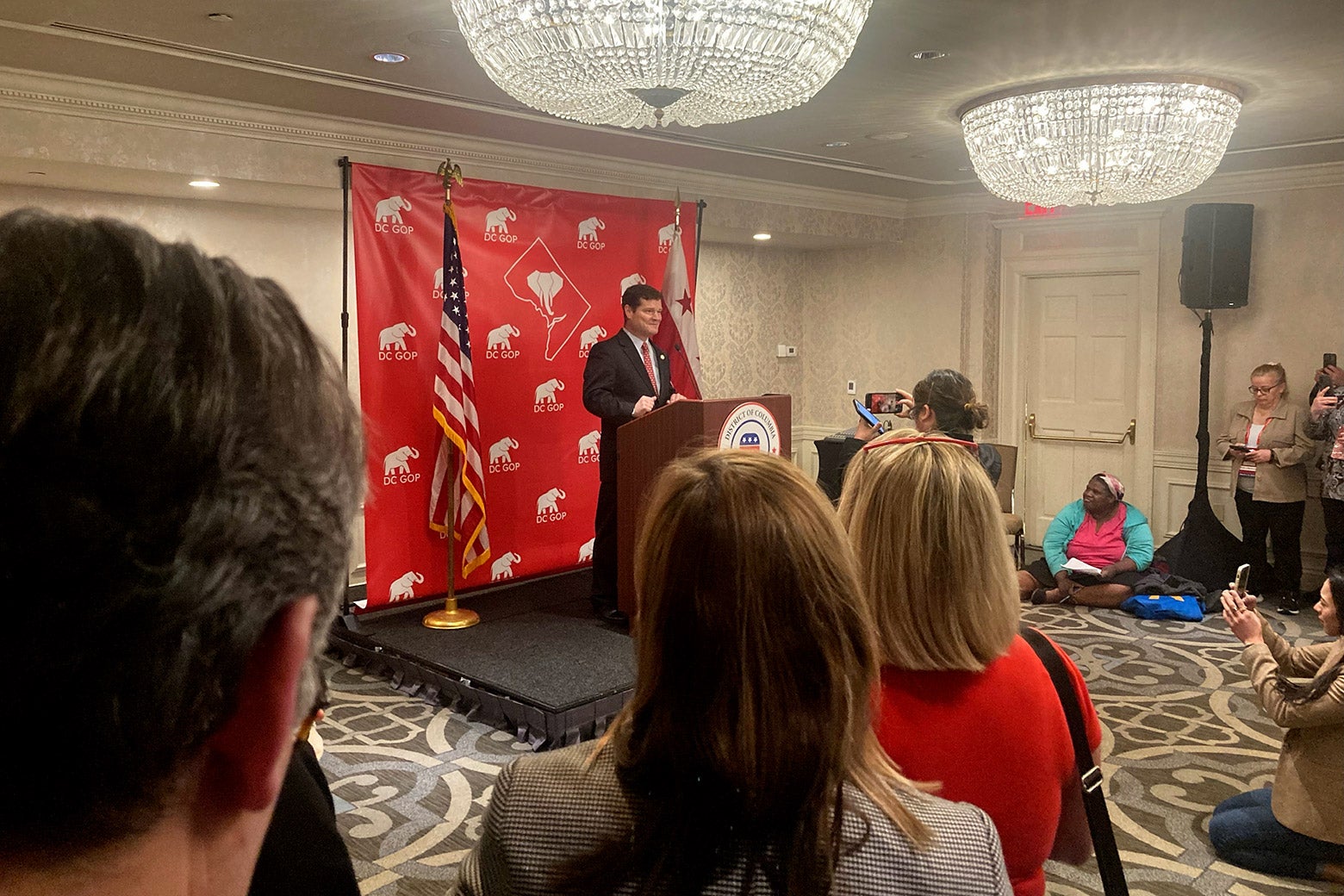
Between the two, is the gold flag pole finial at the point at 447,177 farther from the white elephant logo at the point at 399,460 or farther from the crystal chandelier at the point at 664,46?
the crystal chandelier at the point at 664,46

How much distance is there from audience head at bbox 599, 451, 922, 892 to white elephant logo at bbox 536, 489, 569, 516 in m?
4.71

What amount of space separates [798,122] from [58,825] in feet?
16.5

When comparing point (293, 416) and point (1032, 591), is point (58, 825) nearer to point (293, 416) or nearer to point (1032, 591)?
point (293, 416)

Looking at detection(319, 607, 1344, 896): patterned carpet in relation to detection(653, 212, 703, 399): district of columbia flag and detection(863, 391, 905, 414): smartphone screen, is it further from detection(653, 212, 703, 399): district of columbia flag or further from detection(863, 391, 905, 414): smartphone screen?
detection(653, 212, 703, 399): district of columbia flag

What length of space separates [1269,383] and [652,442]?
4067mm

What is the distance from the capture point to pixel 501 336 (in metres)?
5.45

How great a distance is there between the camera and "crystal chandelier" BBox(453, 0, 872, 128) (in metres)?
2.53

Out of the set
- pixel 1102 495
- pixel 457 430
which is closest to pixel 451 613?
pixel 457 430

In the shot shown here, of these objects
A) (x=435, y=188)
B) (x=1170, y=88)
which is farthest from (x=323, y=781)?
(x=435, y=188)

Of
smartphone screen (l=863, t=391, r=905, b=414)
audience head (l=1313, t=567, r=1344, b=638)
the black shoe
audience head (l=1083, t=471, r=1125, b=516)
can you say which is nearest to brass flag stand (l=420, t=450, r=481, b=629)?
the black shoe

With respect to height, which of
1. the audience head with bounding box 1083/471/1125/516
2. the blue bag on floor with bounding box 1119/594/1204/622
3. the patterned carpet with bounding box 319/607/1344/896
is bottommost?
the patterned carpet with bounding box 319/607/1344/896

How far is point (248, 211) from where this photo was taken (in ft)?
18.5

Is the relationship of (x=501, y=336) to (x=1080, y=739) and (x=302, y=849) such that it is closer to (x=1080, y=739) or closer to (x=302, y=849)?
(x=1080, y=739)

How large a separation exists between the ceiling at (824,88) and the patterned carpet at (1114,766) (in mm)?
2662
